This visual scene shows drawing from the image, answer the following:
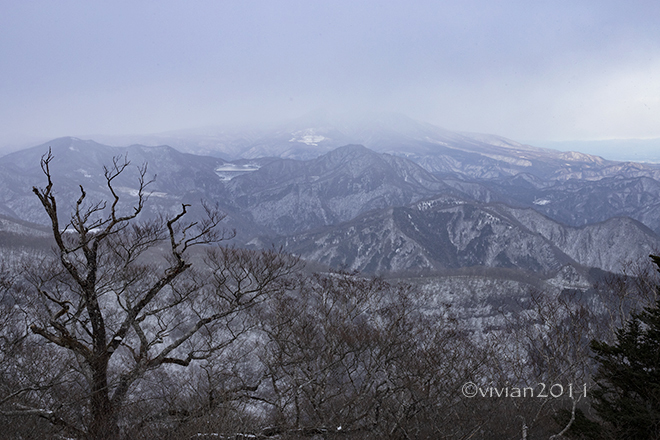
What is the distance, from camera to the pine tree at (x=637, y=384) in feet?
35.4

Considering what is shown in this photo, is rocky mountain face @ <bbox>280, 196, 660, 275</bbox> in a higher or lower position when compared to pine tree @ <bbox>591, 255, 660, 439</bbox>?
lower

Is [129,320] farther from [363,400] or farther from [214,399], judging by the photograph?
[363,400]

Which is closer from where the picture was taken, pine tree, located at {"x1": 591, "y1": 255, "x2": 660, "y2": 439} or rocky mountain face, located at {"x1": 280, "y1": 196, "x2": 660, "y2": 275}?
pine tree, located at {"x1": 591, "y1": 255, "x2": 660, "y2": 439}

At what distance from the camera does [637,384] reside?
11.2 metres

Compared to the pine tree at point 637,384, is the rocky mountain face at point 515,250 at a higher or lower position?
lower

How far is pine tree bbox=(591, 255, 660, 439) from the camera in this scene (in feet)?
35.4

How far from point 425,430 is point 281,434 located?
37.3 ft

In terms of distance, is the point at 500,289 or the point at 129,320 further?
the point at 500,289

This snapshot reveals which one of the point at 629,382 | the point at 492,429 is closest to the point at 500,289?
the point at 492,429

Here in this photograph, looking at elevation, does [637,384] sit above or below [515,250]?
above

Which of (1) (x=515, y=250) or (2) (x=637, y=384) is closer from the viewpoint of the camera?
(2) (x=637, y=384)

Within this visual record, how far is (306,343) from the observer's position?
22.8 meters

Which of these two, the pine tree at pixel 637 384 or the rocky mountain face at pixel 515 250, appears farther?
the rocky mountain face at pixel 515 250

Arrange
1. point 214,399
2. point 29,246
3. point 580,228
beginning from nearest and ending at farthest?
1. point 214,399
2. point 29,246
3. point 580,228
